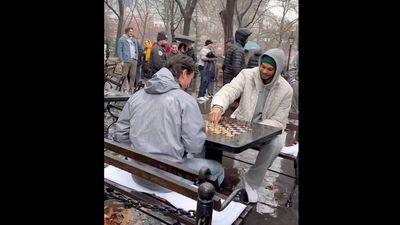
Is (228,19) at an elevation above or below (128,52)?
above

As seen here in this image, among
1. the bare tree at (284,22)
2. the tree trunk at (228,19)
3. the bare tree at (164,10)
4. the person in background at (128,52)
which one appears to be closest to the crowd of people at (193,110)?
the person in background at (128,52)

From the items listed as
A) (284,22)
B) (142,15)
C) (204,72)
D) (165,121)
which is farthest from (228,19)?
(142,15)

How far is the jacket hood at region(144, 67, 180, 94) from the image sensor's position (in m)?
2.50

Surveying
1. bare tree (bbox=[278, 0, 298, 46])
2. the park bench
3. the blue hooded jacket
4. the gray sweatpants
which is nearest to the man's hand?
the gray sweatpants

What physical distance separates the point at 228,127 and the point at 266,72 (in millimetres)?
709

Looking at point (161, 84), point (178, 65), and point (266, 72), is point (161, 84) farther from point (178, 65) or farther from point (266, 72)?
point (266, 72)

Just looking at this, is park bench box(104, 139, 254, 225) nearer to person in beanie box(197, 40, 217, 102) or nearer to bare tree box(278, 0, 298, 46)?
person in beanie box(197, 40, 217, 102)

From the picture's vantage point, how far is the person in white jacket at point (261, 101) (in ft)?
11.4

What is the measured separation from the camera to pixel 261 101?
3670mm

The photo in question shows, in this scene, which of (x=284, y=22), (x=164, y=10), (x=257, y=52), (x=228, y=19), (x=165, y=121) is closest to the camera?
(x=165, y=121)
